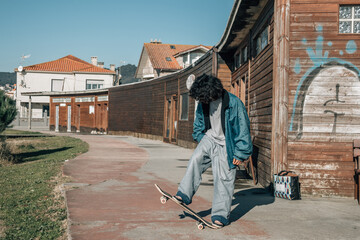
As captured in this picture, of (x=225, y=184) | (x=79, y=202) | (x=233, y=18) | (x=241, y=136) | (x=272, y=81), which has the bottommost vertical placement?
(x=79, y=202)

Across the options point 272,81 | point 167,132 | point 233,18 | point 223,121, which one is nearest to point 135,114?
point 167,132

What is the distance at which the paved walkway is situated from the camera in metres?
4.46

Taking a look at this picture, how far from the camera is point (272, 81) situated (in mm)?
7379

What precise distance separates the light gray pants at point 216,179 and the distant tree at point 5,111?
1477 centimetres

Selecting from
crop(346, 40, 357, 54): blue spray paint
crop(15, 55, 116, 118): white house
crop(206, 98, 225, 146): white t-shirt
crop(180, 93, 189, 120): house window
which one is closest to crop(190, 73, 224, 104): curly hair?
crop(206, 98, 225, 146): white t-shirt

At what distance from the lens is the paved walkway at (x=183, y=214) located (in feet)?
14.6

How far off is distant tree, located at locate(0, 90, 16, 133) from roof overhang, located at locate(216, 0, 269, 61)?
9.98 metres

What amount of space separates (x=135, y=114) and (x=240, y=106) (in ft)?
73.6

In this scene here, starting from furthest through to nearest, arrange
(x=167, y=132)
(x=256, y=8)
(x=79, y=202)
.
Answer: (x=167, y=132), (x=256, y=8), (x=79, y=202)

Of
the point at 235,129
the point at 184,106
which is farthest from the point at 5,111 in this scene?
the point at 235,129

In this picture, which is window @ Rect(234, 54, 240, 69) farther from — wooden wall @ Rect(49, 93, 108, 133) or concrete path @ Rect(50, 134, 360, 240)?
wooden wall @ Rect(49, 93, 108, 133)

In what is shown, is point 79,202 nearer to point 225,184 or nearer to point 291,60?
point 225,184

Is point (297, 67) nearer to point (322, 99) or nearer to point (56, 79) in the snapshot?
point (322, 99)

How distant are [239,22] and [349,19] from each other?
3.25 m
